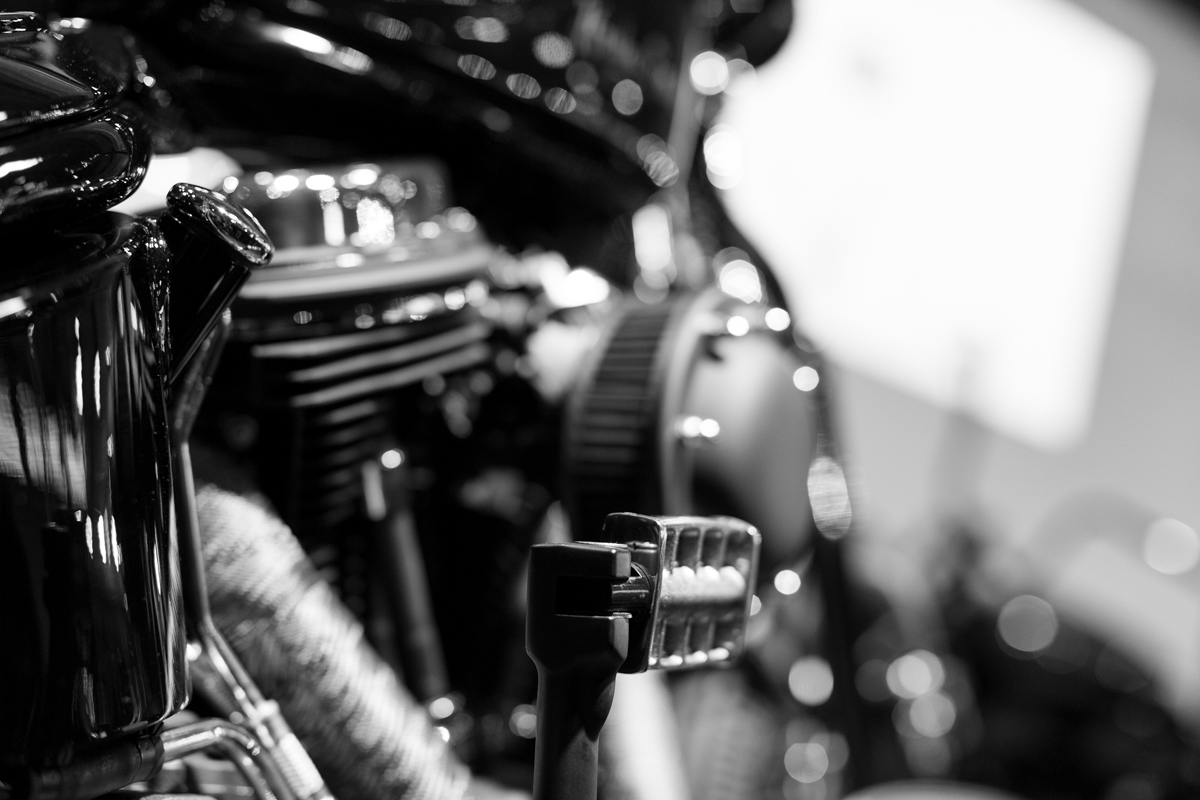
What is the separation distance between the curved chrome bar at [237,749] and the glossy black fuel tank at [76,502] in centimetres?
4

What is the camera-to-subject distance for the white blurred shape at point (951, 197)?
2.00 metres

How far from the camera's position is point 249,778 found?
0.35m

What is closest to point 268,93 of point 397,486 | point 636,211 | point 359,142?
point 359,142

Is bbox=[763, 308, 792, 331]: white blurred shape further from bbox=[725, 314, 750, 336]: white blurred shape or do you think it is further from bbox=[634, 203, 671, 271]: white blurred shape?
bbox=[634, 203, 671, 271]: white blurred shape

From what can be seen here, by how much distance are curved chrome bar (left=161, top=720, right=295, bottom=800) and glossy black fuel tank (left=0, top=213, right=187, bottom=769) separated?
0.04 m

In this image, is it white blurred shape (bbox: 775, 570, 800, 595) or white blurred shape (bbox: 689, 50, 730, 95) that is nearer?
white blurred shape (bbox: 775, 570, 800, 595)

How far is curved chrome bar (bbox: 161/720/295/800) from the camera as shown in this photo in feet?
1.08

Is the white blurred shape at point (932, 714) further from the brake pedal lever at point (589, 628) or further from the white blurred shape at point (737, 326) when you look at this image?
the brake pedal lever at point (589, 628)

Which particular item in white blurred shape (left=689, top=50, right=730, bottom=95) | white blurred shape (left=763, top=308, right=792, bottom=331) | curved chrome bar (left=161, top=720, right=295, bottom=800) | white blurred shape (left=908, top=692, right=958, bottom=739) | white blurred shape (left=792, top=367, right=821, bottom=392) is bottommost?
white blurred shape (left=908, top=692, right=958, bottom=739)

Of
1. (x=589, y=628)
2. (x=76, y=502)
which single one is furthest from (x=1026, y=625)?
(x=76, y=502)

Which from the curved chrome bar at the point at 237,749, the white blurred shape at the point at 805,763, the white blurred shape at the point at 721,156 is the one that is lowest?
the white blurred shape at the point at 805,763

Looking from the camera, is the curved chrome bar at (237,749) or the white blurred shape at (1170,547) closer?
the curved chrome bar at (237,749)

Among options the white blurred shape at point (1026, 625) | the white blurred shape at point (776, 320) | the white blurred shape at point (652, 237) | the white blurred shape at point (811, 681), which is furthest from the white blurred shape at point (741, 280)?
the white blurred shape at point (1026, 625)

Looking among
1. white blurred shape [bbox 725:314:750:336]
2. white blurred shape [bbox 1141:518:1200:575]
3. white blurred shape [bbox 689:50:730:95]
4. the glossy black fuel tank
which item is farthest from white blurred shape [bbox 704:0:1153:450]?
the glossy black fuel tank
